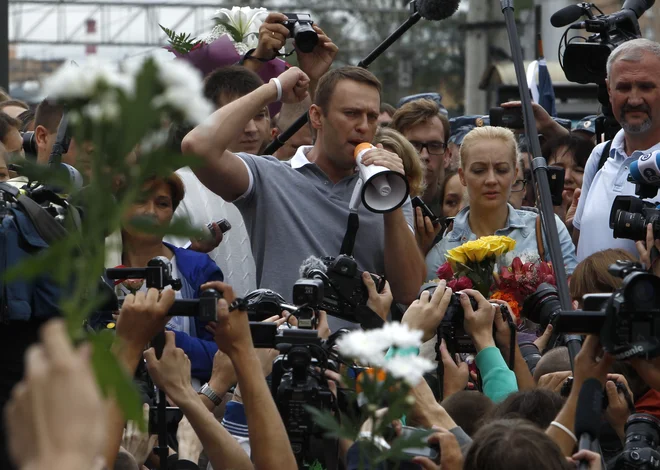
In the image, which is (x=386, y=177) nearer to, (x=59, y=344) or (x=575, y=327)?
(x=575, y=327)

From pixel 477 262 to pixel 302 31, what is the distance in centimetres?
148

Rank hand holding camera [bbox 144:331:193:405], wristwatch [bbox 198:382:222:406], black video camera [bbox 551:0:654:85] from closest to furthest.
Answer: hand holding camera [bbox 144:331:193:405] → wristwatch [bbox 198:382:222:406] → black video camera [bbox 551:0:654:85]

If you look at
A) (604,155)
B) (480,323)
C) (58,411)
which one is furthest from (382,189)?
(58,411)

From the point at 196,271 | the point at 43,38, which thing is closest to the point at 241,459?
the point at 196,271

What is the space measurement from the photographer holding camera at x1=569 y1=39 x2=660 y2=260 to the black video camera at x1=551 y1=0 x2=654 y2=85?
2.20 feet

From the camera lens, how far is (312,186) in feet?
16.5

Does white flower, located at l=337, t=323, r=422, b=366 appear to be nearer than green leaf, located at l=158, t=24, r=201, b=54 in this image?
Yes

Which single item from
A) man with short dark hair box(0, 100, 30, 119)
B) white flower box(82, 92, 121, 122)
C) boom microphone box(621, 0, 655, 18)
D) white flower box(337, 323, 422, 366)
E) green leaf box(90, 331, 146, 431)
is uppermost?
boom microphone box(621, 0, 655, 18)

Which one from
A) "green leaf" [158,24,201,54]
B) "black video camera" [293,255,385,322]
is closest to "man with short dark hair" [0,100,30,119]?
"green leaf" [158,24,201,54]

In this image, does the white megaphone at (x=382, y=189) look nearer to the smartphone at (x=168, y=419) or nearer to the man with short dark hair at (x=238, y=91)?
the man with short dark hair at (x=238, y=91)

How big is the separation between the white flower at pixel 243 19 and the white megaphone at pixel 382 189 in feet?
6.57

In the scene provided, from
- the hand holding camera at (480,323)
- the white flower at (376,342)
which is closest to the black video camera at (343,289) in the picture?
the hand holding camera at (480,323)

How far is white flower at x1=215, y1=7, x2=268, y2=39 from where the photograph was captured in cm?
645

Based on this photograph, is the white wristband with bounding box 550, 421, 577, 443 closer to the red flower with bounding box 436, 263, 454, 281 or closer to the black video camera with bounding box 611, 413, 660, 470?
the black video camera with bounding box 611, 413, 660, 470
